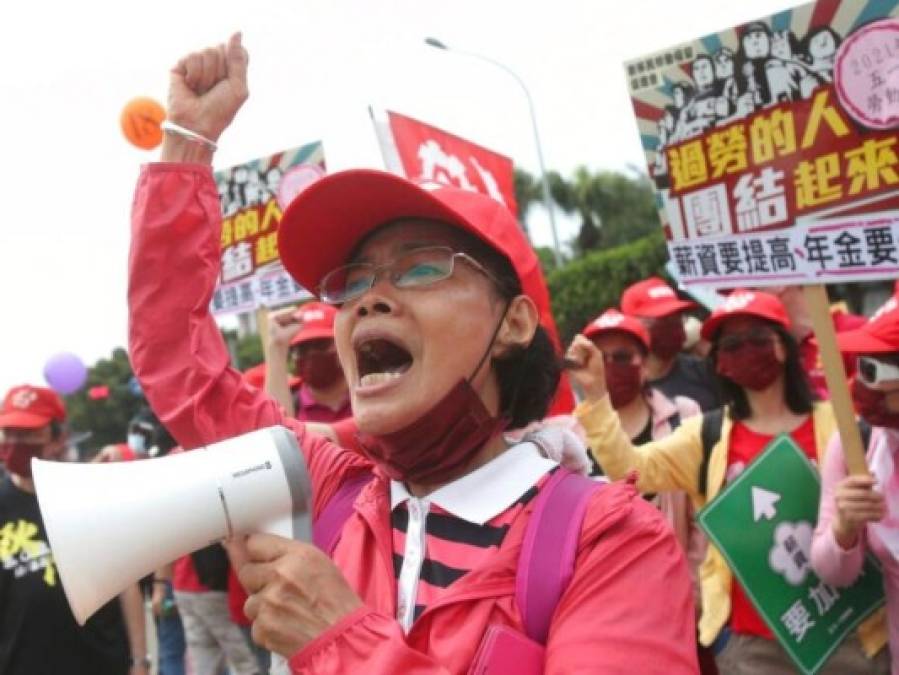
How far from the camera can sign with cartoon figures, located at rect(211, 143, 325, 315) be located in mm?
4590

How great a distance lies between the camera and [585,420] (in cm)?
304

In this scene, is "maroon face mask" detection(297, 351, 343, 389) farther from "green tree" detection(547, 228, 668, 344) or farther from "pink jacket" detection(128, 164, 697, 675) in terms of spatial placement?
"green tree" detection(547, 228, 668, 344)

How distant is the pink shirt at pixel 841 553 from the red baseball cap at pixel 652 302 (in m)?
2.23

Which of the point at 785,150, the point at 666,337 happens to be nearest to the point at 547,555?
the point at 785,150

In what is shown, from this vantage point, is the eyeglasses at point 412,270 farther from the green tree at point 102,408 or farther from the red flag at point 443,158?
the green tree at point 102,408

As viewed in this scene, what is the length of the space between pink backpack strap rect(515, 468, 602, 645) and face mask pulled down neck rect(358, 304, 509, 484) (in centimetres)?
18

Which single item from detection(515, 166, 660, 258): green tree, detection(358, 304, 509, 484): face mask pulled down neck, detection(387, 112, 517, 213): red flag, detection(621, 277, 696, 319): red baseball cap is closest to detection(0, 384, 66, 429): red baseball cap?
detection(387, 112, 517, 213): red flag

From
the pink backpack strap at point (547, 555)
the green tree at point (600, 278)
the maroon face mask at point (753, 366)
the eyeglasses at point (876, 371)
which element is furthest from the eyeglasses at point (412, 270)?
the green tree at point (600, 278)

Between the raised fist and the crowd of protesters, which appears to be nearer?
the crowd of protesters

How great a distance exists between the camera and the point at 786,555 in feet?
9.75

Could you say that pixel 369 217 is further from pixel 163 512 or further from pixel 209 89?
pixel 163 512

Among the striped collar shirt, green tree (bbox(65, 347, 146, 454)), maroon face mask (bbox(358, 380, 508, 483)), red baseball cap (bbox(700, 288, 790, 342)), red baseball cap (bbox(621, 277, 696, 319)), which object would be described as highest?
maroon face mask (bbox(358, 380, 508, 483))

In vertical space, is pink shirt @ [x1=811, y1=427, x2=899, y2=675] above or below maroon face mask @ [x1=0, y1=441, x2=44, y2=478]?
below

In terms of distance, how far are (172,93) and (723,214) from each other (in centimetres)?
189
